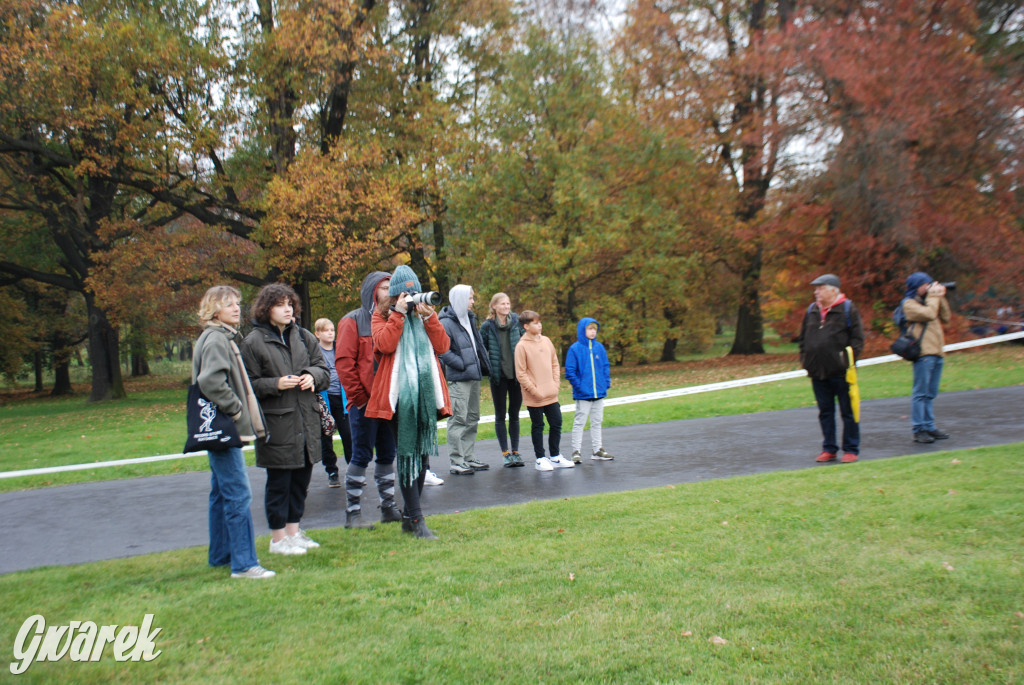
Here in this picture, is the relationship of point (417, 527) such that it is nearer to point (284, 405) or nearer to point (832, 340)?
point (284, 405)

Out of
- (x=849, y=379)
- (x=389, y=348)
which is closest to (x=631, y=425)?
(x=849, y=379)

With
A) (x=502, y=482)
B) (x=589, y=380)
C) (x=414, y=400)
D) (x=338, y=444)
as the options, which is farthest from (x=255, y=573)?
(x=338, y=444)

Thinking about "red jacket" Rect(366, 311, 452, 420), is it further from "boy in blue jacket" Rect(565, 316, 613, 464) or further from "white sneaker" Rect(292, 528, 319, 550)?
"boy in blue jacket" Rect(565, 316, 613, 464)

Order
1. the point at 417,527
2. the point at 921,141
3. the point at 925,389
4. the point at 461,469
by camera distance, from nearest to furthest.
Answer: the point at 417,527, the point at 461,469, the point at 925,389, the point at 921,141

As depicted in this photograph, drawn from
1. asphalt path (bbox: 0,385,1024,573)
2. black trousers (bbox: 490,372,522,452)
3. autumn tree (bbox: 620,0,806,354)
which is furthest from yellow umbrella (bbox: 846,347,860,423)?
autumn tree (bbox: 620,0,806,354)

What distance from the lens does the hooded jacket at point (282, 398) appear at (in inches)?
206

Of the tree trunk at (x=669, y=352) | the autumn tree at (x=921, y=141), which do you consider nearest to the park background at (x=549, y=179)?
the autumn tree at (x=921, y=141)

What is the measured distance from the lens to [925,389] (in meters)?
8.82

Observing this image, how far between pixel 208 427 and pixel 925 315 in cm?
808

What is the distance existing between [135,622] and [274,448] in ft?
4.81

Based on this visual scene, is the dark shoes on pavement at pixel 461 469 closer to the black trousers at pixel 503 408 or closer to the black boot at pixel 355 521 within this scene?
the black trousers at pixel 503 408

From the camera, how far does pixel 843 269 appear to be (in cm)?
2278

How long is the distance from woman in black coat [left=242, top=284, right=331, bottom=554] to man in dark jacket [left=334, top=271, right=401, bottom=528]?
648mm

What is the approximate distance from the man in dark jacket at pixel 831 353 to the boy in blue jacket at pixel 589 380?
233 cm
